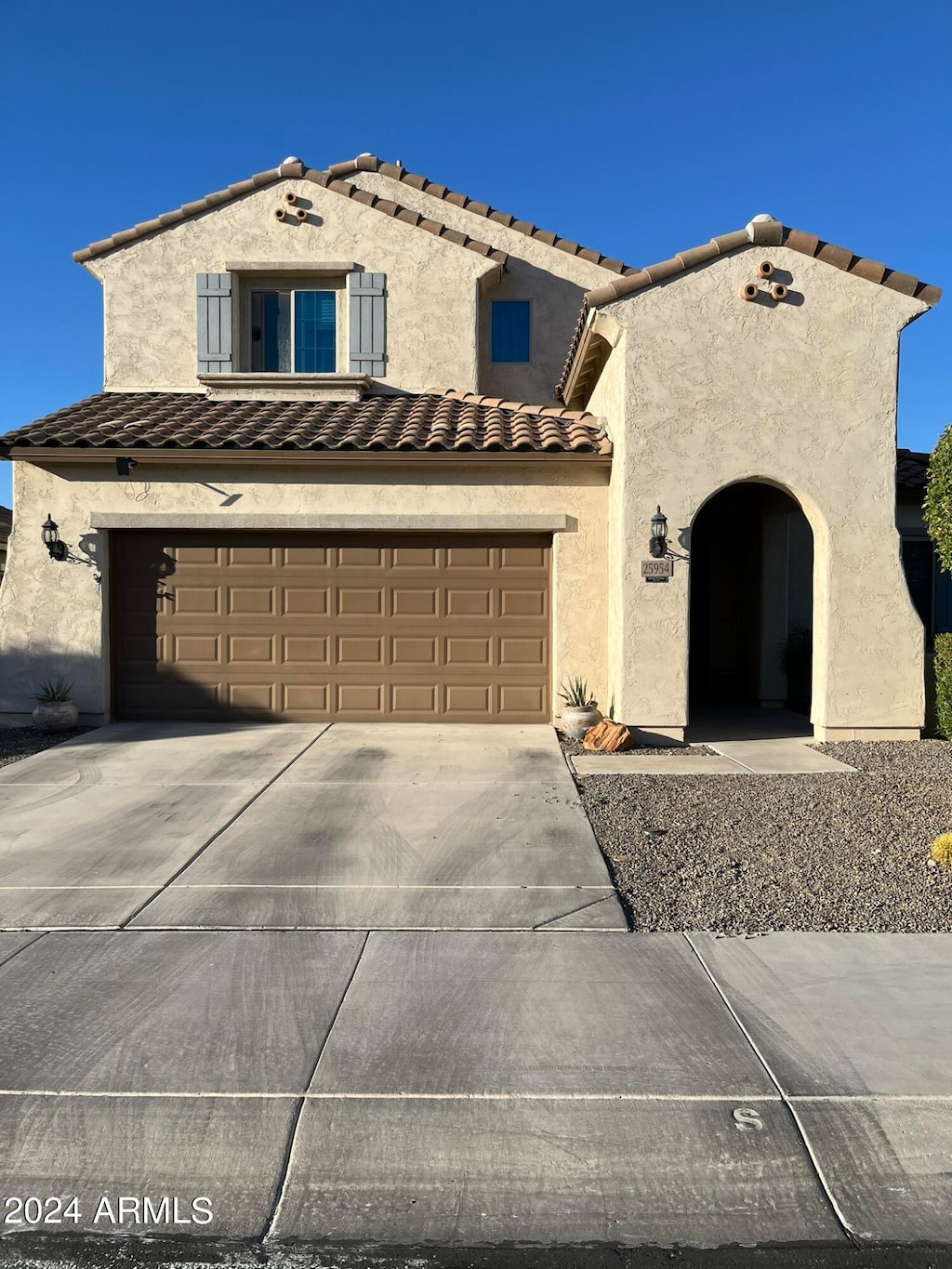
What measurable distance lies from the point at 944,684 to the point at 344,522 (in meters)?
7.51

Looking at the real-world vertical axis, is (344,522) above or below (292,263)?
below

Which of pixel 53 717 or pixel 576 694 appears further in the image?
pixel 53 717

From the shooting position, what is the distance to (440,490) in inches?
450

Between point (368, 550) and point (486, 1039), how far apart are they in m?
8.55

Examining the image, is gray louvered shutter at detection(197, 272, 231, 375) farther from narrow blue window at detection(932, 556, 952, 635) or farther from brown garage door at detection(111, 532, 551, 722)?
narrow blue window at detection(932, 556, 952, 635)

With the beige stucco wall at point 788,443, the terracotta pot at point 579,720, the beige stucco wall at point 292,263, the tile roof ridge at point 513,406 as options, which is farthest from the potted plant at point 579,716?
the beige stucco wall at point 292,263

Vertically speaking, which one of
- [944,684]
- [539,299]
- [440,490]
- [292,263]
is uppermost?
[292,263]

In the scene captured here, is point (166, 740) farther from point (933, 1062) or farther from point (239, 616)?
point (933, 1062)

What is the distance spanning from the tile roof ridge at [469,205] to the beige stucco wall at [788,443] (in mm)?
6825

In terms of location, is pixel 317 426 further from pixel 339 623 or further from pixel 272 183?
pixel 272 183

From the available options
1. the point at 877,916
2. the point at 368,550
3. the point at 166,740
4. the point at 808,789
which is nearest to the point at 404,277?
the point at 368,550

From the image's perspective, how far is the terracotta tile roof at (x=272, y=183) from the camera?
15320 millimetres

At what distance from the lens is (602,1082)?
3.38 m

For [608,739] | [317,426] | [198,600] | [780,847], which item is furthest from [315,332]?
[780,847]
